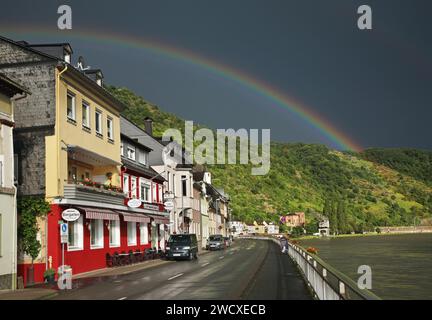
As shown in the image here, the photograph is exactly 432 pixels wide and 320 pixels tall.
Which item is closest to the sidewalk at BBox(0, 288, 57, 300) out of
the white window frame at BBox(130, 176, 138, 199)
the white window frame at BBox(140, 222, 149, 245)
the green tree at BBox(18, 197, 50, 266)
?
the green tree at BBox(18, 197, 50, 266)

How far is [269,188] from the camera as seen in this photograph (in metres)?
196

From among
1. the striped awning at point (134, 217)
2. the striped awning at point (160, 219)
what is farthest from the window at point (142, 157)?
the striped awning at point (134, 217)

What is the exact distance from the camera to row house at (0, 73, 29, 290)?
24.2 meters

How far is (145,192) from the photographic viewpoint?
51688 millimetres

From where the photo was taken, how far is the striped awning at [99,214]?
33.5m

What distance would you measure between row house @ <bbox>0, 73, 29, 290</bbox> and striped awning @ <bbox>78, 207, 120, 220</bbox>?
8.28 m

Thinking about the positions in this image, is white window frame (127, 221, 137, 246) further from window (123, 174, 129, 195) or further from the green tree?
the green tree

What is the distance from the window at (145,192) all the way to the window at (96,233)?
39.7 feet

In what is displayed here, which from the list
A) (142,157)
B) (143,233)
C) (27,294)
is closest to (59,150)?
(27,294)

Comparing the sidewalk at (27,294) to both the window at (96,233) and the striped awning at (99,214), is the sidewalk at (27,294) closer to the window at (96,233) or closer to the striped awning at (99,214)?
the striped awning at (99,214)

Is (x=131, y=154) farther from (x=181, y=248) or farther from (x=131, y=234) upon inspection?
(x=181, y=248)
